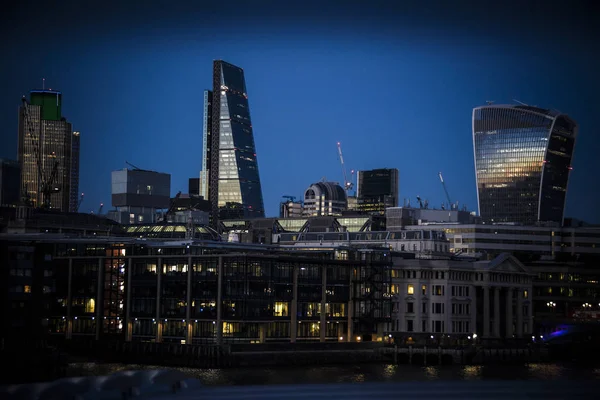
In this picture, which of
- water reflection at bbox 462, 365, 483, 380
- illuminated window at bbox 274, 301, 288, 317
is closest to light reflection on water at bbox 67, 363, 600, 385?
water reflection at bbox 462, 365, 483, 380

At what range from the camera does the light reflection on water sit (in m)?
84.5

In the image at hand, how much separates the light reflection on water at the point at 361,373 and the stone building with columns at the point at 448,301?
1312 cm

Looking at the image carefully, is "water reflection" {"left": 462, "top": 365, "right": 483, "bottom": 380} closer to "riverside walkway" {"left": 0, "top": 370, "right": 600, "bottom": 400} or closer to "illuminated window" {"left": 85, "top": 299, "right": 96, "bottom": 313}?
"illuminated window" {"left": 85, "top": 299, "right": 96, "bottom": 313}

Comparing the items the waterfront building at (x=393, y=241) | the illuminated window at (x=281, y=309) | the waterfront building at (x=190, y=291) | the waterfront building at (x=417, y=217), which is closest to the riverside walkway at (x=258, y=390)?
the waterfront building at (x=190, y=291)

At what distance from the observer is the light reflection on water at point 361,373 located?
277 ft

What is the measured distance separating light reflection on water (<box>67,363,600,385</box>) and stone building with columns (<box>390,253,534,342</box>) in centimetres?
1312

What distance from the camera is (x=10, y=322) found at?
92375 millimetres

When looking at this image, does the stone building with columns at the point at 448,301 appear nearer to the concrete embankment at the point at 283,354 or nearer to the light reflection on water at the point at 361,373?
the concrete embankment at the point at 283,354

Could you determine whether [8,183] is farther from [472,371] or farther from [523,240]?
[472,371]

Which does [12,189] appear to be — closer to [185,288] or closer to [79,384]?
[185,288]

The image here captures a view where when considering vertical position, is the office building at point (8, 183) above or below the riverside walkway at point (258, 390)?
above

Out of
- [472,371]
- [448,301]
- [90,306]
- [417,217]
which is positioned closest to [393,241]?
[448,301]

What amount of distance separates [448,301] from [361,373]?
29084 mm

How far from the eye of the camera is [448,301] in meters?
119
